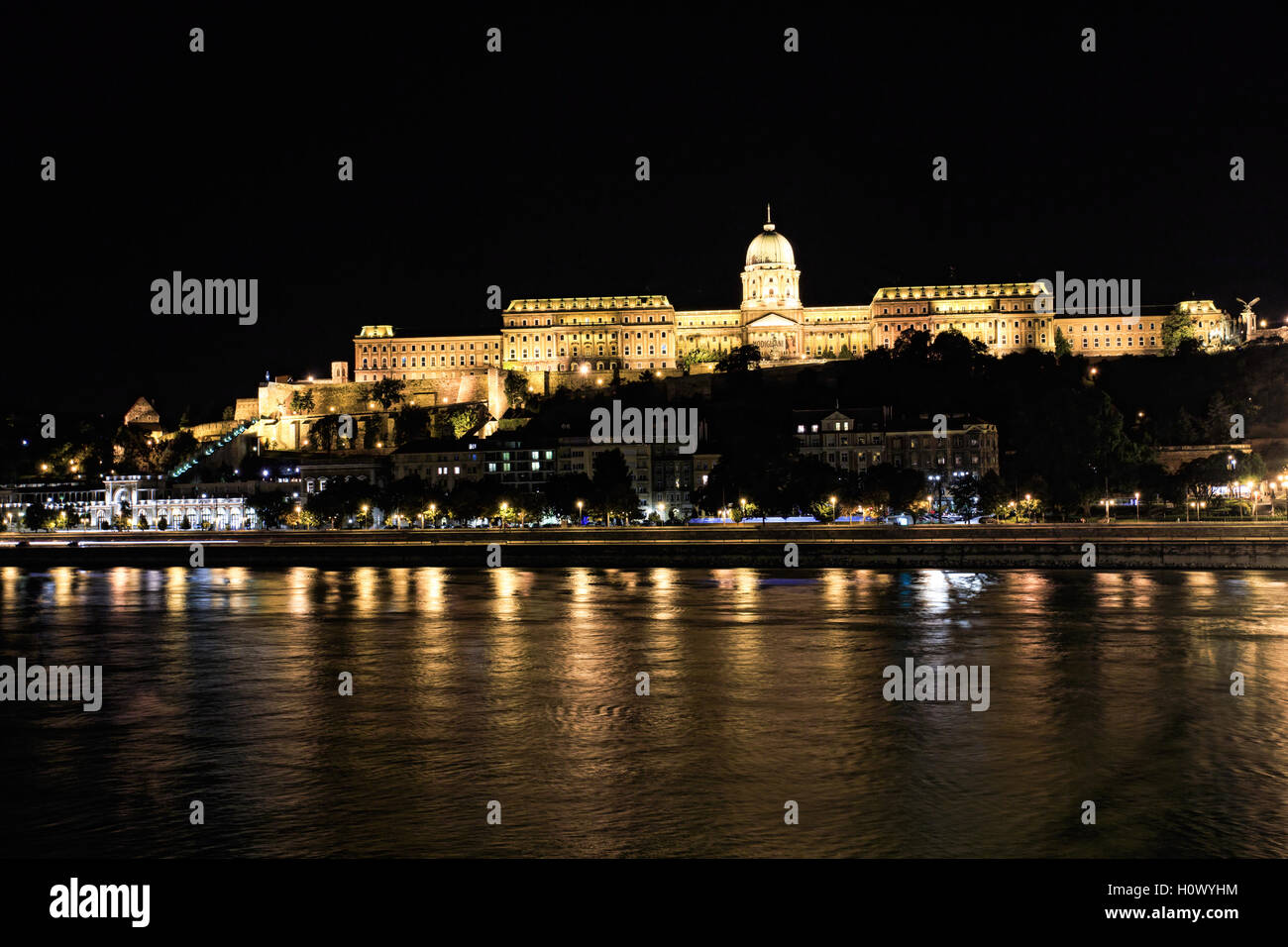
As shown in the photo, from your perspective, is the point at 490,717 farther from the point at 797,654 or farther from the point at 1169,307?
the point at 1169,307

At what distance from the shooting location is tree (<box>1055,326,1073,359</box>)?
10831 cm

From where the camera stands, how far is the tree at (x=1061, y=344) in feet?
355

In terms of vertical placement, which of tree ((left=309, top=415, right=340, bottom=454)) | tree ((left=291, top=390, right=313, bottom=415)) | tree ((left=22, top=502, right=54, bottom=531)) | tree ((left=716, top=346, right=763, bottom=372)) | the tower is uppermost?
the tower

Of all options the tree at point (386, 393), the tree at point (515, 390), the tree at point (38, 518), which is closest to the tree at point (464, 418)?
the tree at point (515, 390)

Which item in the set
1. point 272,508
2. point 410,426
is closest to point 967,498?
point 272,508

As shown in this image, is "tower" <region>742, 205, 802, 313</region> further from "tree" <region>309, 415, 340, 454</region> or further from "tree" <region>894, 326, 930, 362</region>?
"tree" <region>309, 415, 340, 454</region>

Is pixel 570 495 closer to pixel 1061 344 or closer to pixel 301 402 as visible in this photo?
pixel 301 402

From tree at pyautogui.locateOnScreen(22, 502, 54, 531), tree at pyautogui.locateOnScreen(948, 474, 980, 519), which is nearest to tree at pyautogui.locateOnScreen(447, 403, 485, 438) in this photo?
tree at pyautogui.locateOnScreen(22, 502, 54, 531)

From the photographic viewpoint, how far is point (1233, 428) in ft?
238

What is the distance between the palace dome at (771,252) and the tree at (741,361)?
1940cm

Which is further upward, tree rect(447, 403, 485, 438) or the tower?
the tower

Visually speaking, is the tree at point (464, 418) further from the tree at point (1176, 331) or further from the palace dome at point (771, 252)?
the tree at point (1176, 331)

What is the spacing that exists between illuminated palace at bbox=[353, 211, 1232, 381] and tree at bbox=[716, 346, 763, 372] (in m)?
5.50

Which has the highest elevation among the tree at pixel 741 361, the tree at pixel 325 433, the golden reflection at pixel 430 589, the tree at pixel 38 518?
the tree at pixel 741 361
